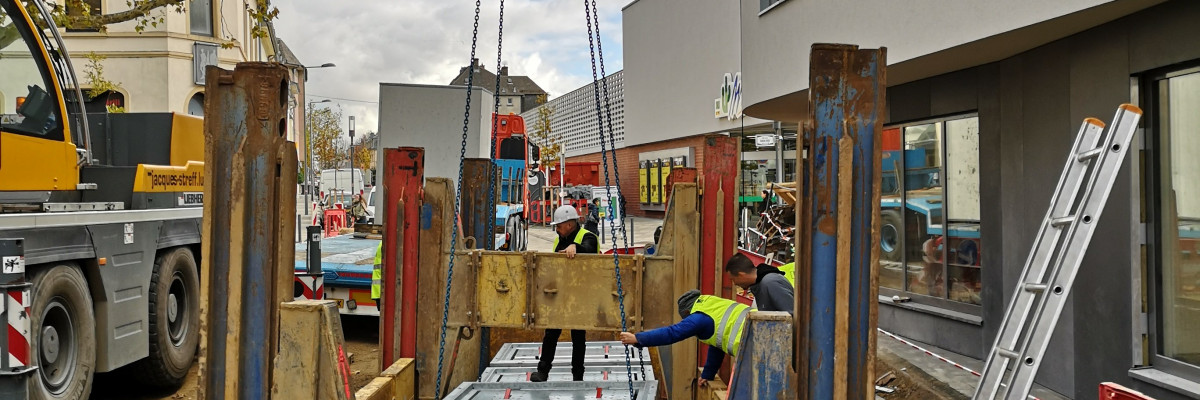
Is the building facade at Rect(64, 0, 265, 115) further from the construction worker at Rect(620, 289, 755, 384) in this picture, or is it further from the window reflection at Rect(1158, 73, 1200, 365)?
the window reflection at Rect(1158, 73, 1200, 365)

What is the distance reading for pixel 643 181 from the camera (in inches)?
1577

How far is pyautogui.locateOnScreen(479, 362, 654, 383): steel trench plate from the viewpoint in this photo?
24.8 ft

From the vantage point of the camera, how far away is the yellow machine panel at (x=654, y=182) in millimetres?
37719

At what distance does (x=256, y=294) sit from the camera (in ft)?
13.3

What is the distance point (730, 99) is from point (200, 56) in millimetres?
15433

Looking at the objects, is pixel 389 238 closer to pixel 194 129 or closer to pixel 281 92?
pixel 281 92

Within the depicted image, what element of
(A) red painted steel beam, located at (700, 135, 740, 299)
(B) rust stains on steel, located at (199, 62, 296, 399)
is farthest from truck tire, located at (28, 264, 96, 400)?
(A) red painted steel beam, located at (700, 135, 740, 299)

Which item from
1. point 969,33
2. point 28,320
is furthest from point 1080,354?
point 28,320

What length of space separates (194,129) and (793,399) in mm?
7854

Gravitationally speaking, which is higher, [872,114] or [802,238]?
[872,114]

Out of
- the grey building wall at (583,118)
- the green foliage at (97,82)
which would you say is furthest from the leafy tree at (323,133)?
the green foliage at (97,82)

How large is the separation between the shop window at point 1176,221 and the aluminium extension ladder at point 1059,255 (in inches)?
102

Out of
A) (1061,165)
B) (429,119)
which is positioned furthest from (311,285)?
(1061,165)

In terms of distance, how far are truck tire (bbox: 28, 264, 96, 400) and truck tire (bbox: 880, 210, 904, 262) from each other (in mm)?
8027
